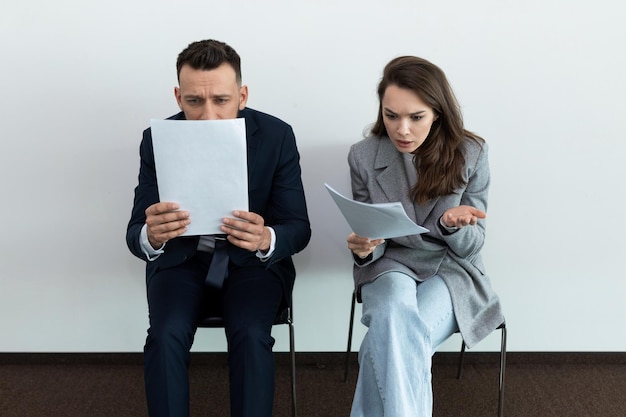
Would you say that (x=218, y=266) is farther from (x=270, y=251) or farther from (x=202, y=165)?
(x=202, y=165)

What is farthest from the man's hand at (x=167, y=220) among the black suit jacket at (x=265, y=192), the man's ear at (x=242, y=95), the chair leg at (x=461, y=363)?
the chair leg at (x=461, y=363)

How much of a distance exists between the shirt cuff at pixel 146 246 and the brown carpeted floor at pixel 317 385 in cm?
72

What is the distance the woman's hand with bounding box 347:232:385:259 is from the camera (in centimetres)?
179

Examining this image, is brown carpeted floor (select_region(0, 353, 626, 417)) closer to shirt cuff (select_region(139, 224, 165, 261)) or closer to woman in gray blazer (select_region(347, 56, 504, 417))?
woman in gray blazer (select_region(347, 56, 504, 417))

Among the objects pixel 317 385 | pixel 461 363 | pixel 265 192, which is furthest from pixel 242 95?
pixel 461 363

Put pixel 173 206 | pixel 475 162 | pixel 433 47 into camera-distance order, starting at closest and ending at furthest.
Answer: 1. pixel 173 206
2. pixel 475 162
3. pixel 433 47

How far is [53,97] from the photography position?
2279mm

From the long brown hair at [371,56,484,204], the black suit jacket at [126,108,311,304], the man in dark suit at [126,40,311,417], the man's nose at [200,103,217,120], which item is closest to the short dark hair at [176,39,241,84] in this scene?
the man in dark suit at [126,40,311,417]

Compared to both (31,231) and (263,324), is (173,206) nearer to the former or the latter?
(263,324)

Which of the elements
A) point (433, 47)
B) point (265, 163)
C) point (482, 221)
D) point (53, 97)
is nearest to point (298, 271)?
point (265, 163)

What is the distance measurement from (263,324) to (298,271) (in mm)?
687

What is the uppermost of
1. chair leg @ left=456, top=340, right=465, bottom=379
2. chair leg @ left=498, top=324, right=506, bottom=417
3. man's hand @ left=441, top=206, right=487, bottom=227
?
man's hand @ left=441, top=206, right=487, bottom=227

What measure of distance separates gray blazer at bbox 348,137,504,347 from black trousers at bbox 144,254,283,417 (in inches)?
14.3

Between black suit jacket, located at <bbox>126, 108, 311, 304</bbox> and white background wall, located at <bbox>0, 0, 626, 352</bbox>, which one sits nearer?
black suit jacket, located at <bbox>126, 108, 311, 304</bbox>
